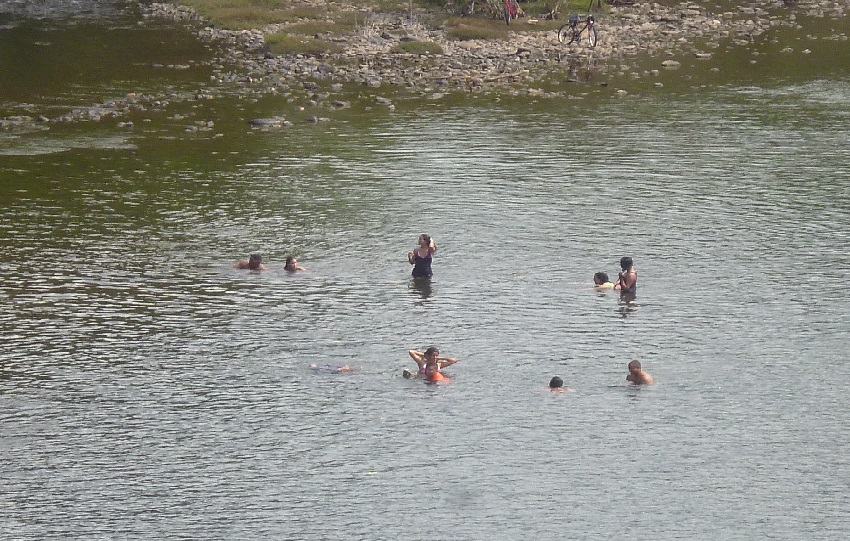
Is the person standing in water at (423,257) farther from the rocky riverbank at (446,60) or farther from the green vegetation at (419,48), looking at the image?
the green vegetation at (419,48)

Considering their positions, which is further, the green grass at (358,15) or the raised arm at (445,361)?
the green grass at (358,15)

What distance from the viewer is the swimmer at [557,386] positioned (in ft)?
121

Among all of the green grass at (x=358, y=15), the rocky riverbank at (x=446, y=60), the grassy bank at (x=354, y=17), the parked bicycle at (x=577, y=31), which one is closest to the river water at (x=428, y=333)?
the rocky riverbank at (x=446, y=60)

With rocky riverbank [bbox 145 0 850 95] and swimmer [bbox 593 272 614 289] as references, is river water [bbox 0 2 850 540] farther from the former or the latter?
rocky riverbank [bbox 145 0 850 95]

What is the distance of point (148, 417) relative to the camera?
1407 inches

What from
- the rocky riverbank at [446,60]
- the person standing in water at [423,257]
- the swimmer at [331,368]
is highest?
the rocky riverbank at [446,60]

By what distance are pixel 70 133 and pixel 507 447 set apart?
149 ft

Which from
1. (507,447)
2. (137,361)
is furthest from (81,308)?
(507,447)

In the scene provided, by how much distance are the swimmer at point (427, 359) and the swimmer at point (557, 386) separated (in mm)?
3300

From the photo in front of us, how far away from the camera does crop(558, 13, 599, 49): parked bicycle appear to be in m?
92.2

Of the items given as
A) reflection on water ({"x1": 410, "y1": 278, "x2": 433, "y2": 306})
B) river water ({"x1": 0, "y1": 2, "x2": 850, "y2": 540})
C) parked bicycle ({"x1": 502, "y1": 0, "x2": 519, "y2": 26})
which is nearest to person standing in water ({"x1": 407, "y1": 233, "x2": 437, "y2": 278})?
reflection on water ({"x1": 410, "y1": 278, "x2": 433, "y2": 306})

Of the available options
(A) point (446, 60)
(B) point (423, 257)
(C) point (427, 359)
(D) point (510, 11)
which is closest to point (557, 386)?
(C) point (427, 359)

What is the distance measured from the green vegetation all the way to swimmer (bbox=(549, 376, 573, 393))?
56.5 metres

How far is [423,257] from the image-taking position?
46094mm
